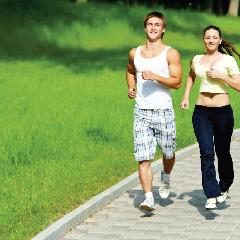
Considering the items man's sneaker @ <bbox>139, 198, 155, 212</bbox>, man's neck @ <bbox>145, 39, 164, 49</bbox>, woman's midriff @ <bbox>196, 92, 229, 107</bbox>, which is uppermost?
man's neck @ <bbox>145, 39, 164, 49</bbox>

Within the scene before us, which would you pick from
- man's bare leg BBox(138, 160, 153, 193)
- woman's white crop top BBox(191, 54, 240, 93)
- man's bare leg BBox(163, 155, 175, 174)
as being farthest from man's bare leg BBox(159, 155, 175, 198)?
woman's white crop top BBox(191, 54, 240, 93)

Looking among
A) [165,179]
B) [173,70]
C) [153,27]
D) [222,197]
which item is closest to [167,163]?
[165,179]

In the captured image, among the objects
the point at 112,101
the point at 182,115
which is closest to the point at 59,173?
the point at 182,115

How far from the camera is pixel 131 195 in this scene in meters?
9.67

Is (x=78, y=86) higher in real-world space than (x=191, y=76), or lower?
lower

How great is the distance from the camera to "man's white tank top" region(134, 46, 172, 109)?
329 inches

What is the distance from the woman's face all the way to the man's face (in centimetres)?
45

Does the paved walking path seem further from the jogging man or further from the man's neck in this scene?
the man's neck

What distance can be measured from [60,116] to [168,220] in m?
7.96

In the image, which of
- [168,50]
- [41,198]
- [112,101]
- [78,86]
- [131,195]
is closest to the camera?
[168,50]

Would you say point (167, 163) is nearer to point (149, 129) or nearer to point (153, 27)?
point (149, 129)

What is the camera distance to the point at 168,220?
8.40 metres

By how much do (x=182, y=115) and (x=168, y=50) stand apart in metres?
7.99

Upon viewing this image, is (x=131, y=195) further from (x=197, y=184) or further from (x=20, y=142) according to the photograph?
(x=20, y=142)
